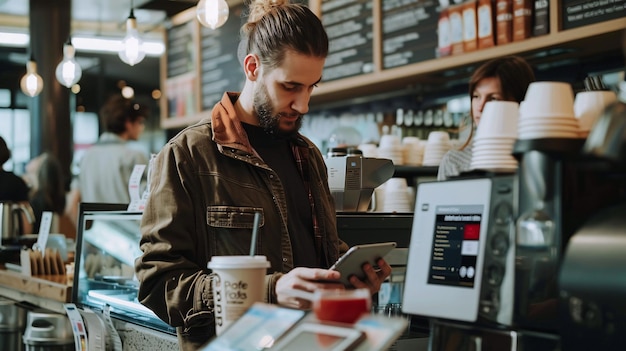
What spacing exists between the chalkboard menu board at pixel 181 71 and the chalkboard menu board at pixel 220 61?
14cm

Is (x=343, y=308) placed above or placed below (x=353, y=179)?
below

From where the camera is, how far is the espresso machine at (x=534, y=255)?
4.06ft

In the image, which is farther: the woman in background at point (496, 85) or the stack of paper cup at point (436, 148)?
the stack of paper cup at point (436, 148)

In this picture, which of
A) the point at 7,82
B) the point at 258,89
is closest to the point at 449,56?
the point at 258,89

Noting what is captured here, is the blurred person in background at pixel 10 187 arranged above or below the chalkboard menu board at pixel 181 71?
below

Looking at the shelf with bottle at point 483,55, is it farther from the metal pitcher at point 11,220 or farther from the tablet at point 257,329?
the tablet at point 257,329

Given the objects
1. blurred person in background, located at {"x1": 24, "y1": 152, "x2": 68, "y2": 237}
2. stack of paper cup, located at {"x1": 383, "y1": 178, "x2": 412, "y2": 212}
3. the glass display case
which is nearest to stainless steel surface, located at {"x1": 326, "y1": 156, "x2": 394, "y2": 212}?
stack of paper cup, located at {"x1": 383, "y1": 178, "x2": 412, "y2": 212}

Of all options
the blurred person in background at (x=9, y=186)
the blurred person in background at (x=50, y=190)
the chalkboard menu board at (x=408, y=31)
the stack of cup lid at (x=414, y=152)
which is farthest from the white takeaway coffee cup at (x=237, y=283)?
the blurred person in background at (x=50, y=190)

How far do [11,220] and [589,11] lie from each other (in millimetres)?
3360

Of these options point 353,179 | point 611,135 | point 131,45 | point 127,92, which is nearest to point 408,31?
point 131,45

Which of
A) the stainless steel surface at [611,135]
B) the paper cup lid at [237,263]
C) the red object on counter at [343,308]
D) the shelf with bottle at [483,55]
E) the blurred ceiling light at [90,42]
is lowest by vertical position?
the red object on counter at [343,308]

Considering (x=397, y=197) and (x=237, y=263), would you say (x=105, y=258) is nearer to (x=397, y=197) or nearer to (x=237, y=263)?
(x=397, y=197)

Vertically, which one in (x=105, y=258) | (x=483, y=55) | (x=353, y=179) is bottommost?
(x=105, y=258)

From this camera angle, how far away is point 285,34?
213 cm
